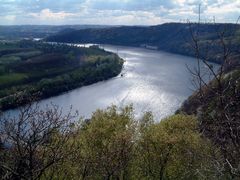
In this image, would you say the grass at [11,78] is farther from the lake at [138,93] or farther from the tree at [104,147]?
the tree at [104,147]

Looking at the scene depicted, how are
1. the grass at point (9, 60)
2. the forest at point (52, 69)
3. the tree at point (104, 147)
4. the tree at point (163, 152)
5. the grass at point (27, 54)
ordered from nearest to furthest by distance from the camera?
the tree at point (104, 147) → the tree at point (163, 152) → the forest at point (52, 69) → the grass at point (9, 60) → the grass at point (27, 54)

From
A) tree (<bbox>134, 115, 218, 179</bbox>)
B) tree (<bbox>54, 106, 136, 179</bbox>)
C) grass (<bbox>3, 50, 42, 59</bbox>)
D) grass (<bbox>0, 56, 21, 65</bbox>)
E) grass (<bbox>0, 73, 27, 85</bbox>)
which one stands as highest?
tree (<bbox>54, 106, 136, 179</bbox>)

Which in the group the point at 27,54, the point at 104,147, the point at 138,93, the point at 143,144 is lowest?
the point at 27,54

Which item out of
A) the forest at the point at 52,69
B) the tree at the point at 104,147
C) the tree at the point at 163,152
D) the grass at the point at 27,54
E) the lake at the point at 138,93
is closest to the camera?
the tree at the point at 104,147

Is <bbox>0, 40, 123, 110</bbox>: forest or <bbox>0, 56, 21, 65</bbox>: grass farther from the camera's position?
<bbox>0, 56, 21, 65</bbox>: grass

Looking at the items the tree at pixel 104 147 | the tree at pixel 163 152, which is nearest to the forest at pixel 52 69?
the tree at pixel 104 147

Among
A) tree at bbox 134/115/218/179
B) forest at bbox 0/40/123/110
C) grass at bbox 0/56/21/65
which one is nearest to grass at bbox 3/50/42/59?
forest at bbox 0/40/123/110

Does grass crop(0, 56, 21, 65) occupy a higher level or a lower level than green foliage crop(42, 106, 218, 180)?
lower

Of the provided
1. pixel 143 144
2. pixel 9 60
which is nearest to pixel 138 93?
pixel 143 144

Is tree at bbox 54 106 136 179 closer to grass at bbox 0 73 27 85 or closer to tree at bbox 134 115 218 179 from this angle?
tree at bbox 134 115 218 179

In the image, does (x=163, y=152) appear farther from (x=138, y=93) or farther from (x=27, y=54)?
(x=27, y=54)
